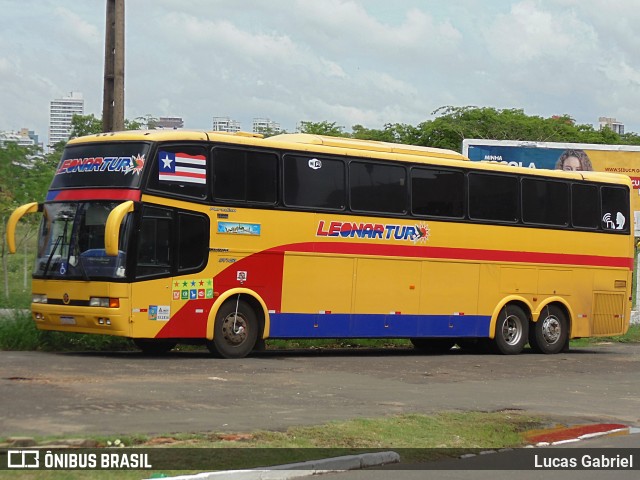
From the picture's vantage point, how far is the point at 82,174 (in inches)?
743

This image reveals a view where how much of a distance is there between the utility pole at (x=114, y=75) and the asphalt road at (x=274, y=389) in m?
4.39

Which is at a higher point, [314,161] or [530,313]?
[314,161]

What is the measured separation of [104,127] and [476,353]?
9.52 meters

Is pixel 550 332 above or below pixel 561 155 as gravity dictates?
below

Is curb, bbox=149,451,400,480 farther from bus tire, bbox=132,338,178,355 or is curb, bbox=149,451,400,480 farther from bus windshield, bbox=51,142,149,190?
bus tire, bbox=132,338,178,355

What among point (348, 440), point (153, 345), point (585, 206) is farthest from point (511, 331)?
point (348, 440)

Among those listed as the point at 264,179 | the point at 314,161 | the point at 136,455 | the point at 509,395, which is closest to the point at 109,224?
the point at 264,179

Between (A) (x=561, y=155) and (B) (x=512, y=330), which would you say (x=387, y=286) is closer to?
(B) (x=512, y=330)

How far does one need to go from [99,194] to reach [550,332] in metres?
11.4

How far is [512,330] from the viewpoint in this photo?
2480 cm

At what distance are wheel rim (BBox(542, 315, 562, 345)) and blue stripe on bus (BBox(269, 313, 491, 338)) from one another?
1.85 meters

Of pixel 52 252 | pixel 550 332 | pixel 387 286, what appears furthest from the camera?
pixel 550 332

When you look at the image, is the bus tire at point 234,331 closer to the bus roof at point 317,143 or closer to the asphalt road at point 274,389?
the asphalt road at point 274,389

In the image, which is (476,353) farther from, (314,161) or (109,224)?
(109,224)
